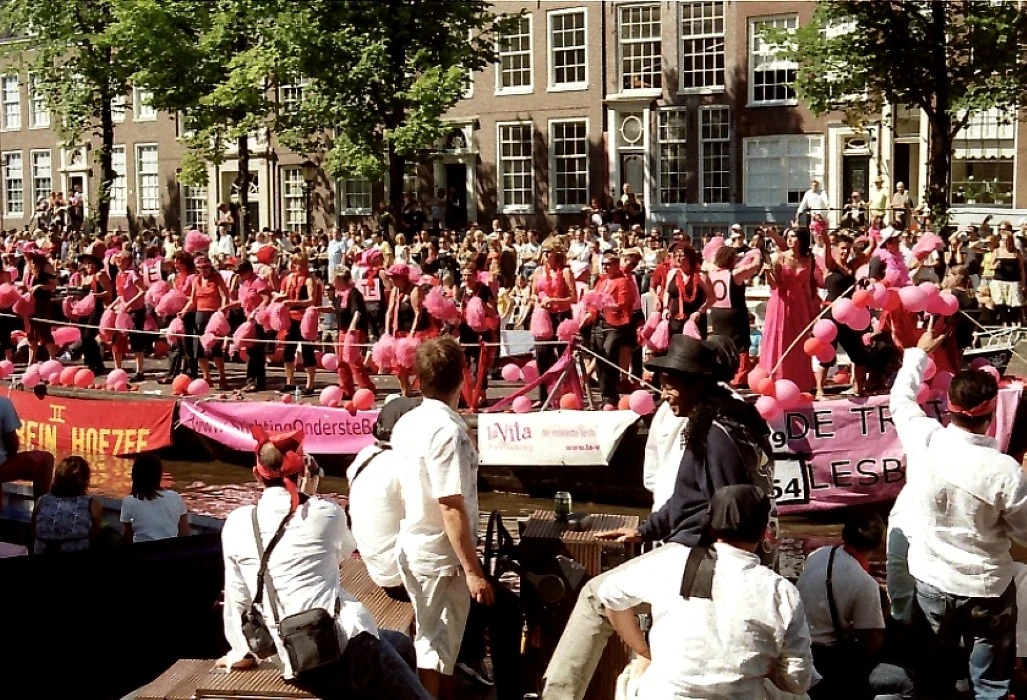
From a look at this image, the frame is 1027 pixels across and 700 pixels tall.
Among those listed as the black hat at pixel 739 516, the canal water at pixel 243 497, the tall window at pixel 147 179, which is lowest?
the canal water at pixel 243 497

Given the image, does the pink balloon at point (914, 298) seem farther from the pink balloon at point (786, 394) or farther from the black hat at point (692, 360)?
the black hat at point (692, 360)

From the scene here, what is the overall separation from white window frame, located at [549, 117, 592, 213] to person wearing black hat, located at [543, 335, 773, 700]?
28.2m

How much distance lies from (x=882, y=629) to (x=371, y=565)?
2.35 m

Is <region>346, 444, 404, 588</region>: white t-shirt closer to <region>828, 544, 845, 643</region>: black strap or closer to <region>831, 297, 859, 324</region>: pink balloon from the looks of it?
<region>828, 544, 845, 643</region>: black strap

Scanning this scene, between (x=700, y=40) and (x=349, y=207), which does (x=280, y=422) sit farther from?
(x=349, y=207)

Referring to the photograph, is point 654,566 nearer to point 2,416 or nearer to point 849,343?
point 2,416

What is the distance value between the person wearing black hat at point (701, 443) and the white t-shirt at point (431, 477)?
25.3 inches

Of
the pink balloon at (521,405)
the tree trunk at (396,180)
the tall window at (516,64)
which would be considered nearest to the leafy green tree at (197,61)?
the tree trunk at (396,180)

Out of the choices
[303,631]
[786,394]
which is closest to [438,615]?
[303,631]

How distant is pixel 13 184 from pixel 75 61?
45.6 feet

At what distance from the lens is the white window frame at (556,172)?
110 ft

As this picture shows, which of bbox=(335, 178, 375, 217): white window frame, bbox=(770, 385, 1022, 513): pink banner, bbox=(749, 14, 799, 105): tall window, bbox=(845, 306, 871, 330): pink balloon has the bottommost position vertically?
bbox=(770, 385, 1022, 513): pink banner

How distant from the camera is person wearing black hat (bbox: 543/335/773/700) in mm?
5270

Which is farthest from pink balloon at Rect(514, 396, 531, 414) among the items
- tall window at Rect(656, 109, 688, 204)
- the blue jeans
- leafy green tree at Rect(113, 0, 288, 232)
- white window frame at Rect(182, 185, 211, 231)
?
white window frame at Rect(182, 185, 211, 231)
